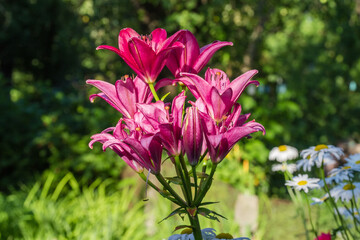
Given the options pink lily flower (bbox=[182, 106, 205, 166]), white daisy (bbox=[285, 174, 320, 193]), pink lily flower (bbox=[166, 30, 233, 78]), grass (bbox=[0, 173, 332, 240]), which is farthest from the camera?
grass (bbox=[0, 173, 332, 240])

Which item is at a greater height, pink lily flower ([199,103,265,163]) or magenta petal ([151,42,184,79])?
magenta petal ([151,42,184,79])

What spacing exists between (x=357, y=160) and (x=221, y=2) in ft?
14.3

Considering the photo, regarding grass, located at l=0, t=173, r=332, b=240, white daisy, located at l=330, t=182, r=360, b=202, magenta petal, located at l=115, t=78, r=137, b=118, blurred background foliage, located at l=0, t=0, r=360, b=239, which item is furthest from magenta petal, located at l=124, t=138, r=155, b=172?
grass, located at l=0, t=173, r=332, b=240

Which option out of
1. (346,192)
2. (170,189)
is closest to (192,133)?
(170,189)

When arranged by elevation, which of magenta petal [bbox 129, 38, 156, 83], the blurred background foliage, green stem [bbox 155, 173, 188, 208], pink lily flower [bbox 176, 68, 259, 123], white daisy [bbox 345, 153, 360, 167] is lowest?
green stem [bbox 155, 173, 188, 208]

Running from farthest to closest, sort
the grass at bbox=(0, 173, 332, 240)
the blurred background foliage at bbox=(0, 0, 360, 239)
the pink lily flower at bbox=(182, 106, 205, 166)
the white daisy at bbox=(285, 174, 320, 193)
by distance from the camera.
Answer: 1. the blurred background foliage at bbox=(0, 0, 360, 239)
2. the grass at bbox=(0, 173, 332, 240)
3. the white daisy at bbox=(285, 174, 320, 193)
4. the pink lily flower at bbox=(182, 106, 205, 166)

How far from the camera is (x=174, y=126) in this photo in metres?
0.98

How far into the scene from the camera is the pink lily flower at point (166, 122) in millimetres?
967

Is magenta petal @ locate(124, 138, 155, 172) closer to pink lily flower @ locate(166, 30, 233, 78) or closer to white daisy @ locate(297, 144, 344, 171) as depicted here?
pink lily flower @ locate(166, 30, 233, 78)

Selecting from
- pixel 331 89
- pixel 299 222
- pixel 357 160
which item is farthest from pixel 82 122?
pixel 331 89

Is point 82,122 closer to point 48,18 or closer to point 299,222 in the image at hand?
point 299,222

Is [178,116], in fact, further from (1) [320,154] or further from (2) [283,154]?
(2) [283,154]

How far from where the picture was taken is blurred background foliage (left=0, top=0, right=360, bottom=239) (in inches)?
198

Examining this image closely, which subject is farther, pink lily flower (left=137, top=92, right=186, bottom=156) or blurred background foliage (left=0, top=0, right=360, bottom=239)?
blurred background foliage (left=0, top=0, right=360, bottom=239)
